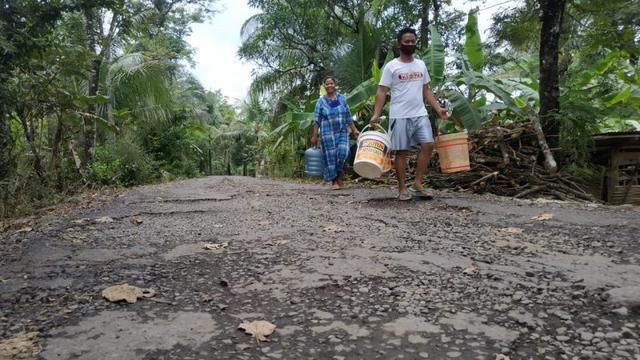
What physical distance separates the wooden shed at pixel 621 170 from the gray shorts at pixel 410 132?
3.45m

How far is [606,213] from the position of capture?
153 inches

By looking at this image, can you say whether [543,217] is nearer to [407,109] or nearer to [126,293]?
[407,109]

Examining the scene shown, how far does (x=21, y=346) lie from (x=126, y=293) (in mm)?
467

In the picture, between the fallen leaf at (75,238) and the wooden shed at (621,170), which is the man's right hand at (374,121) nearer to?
the fallen leaf at (75,238)

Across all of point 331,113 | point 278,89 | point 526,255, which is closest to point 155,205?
point 331,113

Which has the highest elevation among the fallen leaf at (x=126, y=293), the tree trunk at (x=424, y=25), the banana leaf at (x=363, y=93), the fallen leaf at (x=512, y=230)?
the tree trunk at (x=424, y=25)

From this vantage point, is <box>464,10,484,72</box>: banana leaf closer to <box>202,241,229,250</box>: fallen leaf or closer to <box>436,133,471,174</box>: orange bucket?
<box>436,133,471,174</box>: orange bucket

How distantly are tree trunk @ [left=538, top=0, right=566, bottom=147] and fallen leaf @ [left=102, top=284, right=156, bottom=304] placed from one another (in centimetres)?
516

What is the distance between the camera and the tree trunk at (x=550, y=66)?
5.61 meters

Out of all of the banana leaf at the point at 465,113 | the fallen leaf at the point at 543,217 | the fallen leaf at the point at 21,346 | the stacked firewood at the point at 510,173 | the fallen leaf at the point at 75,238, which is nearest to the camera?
the fallen leaf at the point at 21,346

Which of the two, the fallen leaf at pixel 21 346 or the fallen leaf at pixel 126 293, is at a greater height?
the fallen leaf at pixel 126 293

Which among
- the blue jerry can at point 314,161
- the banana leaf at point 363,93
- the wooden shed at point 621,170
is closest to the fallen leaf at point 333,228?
the banana leaf at point 363,93

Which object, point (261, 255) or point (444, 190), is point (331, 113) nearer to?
point (444, 190)

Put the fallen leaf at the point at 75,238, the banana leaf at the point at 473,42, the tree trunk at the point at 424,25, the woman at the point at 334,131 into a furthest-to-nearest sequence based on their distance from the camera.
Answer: the tree trunk at the point at 424,25
the woman at the point at 334,131
the banana leaf at the point at 473,42
the fallen leaf at the point at 75,238
